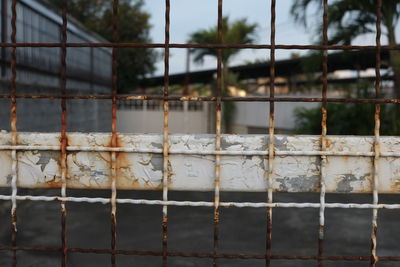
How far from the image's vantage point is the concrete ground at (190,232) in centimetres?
489

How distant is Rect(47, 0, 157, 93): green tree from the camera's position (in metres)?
22.0

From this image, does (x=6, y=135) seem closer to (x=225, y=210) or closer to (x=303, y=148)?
(x=303, y=148)

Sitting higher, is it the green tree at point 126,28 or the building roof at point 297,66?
the green tree at point 126,28

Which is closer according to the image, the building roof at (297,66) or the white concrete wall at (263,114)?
the building roof at (297,66)

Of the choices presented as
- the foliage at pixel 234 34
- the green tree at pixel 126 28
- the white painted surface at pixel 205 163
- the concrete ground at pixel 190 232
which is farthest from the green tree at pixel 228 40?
the white painted surface at pixel 205 163

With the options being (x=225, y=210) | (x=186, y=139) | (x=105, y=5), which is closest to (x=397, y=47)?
(x=186, y=139)

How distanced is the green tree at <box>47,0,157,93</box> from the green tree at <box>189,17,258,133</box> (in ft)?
11.9

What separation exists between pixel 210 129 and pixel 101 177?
1403 centimetres

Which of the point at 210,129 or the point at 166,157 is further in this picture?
the point at 210,129

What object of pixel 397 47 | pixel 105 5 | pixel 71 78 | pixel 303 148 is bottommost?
pixel 303 148

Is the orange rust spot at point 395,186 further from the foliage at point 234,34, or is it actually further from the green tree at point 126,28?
the green tree at point 126,28

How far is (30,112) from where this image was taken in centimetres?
801

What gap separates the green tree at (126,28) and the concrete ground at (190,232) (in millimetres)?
14830

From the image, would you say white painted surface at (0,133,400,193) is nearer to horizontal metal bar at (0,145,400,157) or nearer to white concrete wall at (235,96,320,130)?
horizontal metal bar at (0,145,400,157)
